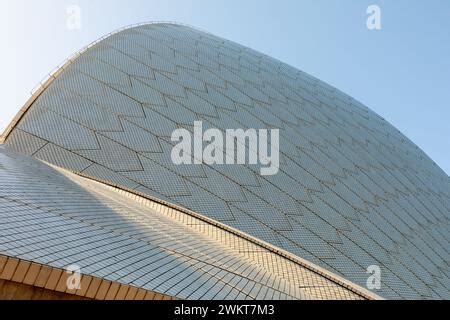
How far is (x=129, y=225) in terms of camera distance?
8.82m

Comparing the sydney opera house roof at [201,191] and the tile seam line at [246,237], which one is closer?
the sydney opera house roof at [201,191]

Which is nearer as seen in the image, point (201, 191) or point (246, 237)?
point (246, 237)

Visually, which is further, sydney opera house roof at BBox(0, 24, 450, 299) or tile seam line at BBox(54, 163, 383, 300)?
tile seam line at BBox(54, 163, 383, 300)

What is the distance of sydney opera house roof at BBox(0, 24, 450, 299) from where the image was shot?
7.17 metres

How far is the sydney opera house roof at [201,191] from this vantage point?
717 cm

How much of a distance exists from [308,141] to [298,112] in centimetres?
220

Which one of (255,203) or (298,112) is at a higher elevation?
(298,112)

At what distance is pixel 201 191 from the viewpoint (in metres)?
13.9

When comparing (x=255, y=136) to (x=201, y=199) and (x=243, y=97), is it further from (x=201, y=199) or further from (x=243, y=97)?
(x=201, y=199)

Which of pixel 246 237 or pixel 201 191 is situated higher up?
pixel 201 191

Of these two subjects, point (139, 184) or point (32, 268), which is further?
point (139, 184)

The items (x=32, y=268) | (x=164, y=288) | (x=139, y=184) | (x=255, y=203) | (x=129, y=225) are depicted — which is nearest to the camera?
(x=32, y=268)
